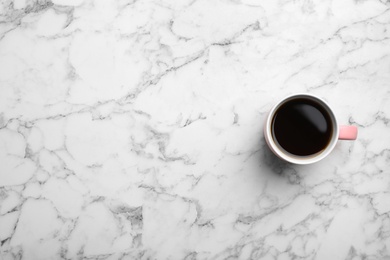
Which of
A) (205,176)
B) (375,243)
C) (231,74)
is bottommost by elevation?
(375,243)

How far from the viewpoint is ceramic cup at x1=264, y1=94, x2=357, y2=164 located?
830 millimetres

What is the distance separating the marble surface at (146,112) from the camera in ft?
2.95

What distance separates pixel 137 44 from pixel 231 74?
0.17 meters

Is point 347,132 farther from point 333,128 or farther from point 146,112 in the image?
point 146,112

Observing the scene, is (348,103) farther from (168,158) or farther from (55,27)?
(55,27)

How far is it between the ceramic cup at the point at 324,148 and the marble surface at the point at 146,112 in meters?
0.06

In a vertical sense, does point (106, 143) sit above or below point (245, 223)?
above

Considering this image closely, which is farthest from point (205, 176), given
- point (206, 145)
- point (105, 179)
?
point (105, 179)

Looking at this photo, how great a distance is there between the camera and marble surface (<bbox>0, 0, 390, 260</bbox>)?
Answer: 899mm

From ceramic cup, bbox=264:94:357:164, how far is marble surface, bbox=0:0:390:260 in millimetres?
57

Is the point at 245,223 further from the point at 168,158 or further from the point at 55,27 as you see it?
the point at 55,27

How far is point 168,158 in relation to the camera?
902mm

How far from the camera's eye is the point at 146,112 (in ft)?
2.95

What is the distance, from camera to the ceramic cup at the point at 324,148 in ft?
2.72
